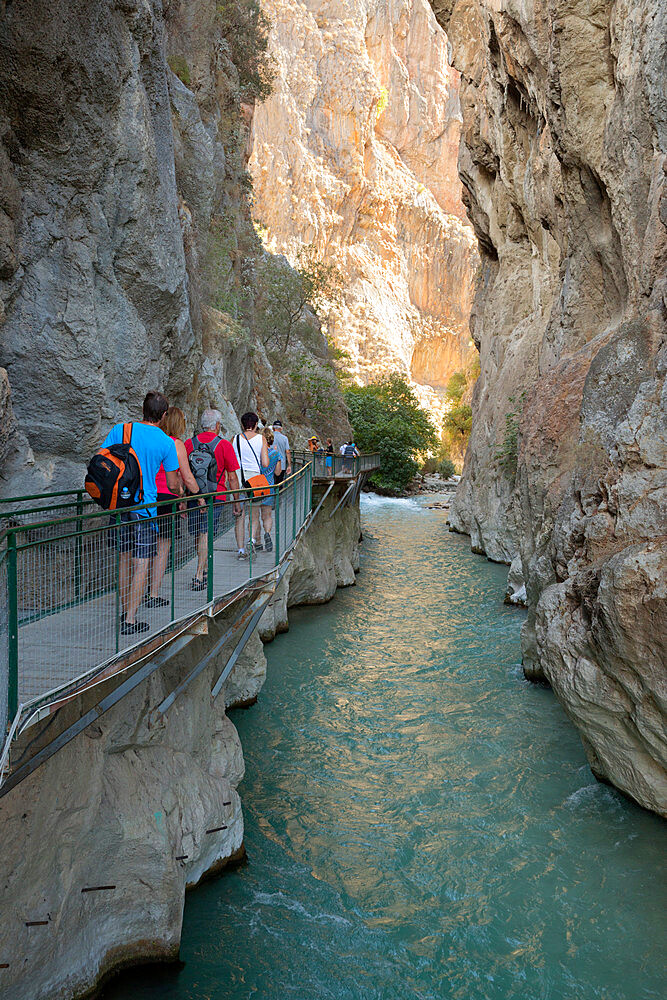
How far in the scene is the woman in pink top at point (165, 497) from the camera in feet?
19.9

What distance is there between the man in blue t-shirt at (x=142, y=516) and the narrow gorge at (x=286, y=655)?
6.2 inches

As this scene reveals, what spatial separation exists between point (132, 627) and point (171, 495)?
149 centimetres

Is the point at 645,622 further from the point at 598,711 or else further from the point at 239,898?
the point at 239,898

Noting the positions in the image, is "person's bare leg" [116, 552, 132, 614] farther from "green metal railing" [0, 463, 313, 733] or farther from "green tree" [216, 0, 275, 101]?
"green tree" [216, 0, 275, 101]

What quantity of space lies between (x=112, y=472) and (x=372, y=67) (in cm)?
10394

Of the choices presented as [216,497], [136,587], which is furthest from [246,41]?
[136,587]

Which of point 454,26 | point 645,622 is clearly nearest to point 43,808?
point 645,622

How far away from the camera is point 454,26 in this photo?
95.7 ft

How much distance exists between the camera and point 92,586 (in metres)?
5.25

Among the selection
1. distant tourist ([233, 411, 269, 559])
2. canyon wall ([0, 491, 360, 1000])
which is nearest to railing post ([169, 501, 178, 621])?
canyon wall ([0, 491, 360, 1000])

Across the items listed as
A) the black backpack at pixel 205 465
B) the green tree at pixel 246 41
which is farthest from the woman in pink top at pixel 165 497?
the green tree at pixel 246 41

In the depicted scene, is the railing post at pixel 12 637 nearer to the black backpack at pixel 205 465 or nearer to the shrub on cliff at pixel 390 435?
the black backpack at pixel 205 465

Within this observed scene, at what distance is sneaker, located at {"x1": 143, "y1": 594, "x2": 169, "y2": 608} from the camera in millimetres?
5918

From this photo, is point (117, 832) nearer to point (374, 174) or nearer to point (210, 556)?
point (210, 556)
